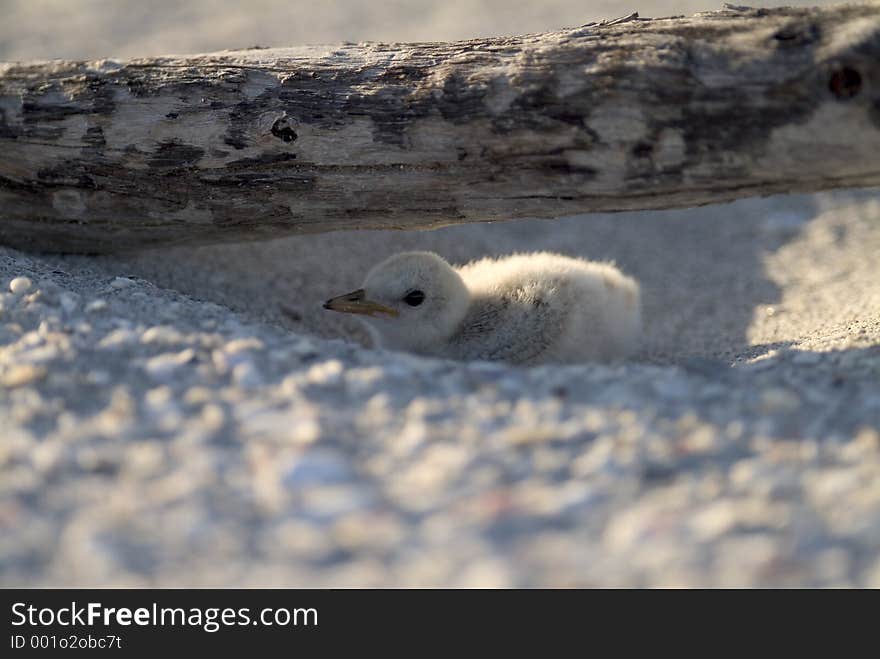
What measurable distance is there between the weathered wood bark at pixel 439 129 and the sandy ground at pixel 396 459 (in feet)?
1.59

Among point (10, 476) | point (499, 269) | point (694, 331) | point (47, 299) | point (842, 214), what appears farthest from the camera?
point (842, 214)

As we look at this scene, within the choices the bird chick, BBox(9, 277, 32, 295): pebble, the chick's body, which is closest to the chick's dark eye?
the bird chick

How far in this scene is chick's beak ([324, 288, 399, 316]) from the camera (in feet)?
13.1

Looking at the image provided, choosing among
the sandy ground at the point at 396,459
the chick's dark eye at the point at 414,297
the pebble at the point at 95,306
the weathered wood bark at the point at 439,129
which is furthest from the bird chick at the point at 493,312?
the pebble at the point at 95,306

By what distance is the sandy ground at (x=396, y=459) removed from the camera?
198 cm

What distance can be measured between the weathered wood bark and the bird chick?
12.1 inches

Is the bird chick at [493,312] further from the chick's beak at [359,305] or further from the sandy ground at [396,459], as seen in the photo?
the sandy ground at [396,459]

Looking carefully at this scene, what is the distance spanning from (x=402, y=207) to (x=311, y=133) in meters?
0.48

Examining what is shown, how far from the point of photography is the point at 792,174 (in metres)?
3.14

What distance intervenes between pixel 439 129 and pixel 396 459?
1.61 metres

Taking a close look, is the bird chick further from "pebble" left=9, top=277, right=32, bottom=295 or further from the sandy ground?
"pebble" left=9, top=277, right=32, bottom=295

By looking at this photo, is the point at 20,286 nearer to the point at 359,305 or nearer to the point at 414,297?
the point at 359,305

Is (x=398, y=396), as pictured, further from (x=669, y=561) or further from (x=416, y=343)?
(x=416, y=343)
